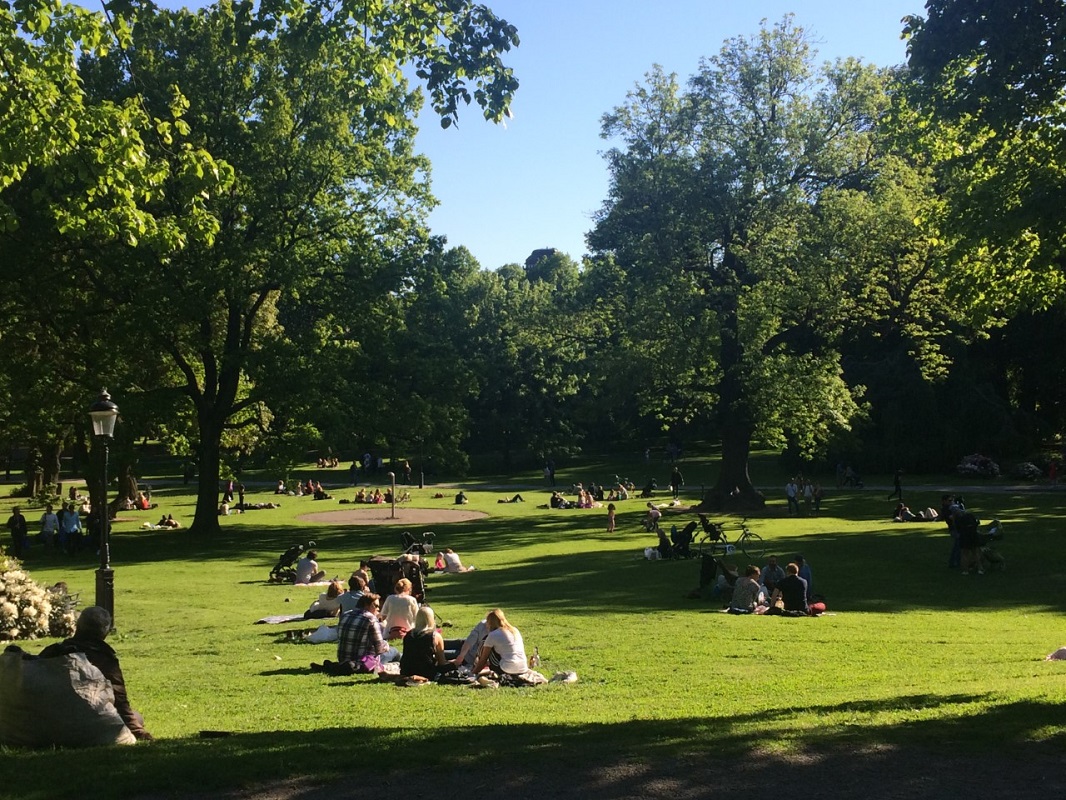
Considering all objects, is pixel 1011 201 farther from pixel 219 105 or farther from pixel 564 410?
pixel 564 410

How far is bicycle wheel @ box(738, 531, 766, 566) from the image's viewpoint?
27.4 meters

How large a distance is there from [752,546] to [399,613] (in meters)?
15.6

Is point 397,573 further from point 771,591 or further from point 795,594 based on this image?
point 795,594

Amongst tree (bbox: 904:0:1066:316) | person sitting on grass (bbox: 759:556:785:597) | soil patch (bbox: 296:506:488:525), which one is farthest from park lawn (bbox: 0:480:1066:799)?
soil patch (bbox: 296:506:488:525)

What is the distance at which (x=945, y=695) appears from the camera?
34.8 feet

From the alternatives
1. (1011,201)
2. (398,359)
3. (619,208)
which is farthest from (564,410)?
(1011,201)

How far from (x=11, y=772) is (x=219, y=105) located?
29.5 m

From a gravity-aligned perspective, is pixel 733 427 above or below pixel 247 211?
below

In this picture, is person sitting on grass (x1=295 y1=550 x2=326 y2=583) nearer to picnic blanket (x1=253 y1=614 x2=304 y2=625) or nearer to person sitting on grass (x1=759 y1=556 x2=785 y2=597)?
picnic blanket (x1=253 y1=614 x2=304 y2=625)

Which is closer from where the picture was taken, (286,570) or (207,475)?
(286,570)

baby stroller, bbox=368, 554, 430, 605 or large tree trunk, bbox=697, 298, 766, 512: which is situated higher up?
large tree trunk, bbox=697, 298, 766, 512

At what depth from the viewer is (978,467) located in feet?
171

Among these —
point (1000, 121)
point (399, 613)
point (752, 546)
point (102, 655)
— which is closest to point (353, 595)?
point (399, 613)

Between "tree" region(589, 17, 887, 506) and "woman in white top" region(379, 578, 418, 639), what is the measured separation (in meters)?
24.8
